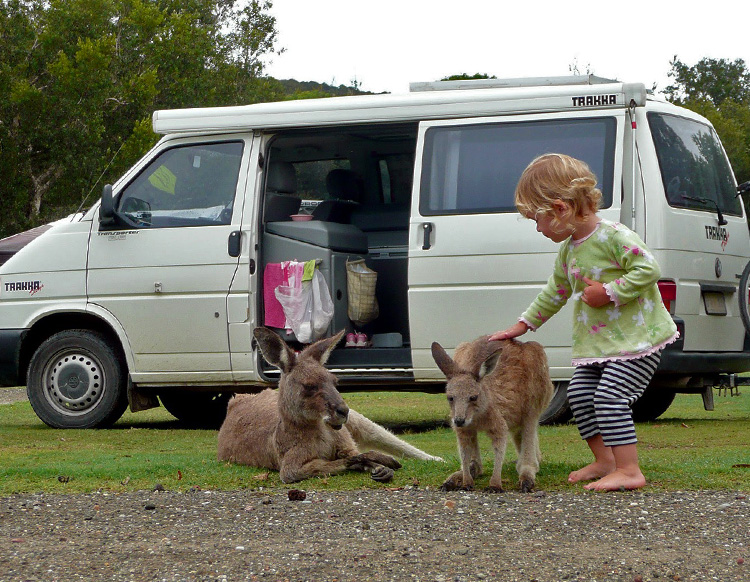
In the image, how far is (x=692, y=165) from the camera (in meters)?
8.73

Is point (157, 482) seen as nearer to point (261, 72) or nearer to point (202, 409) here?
point (202, 409)

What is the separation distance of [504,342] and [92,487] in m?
2.24

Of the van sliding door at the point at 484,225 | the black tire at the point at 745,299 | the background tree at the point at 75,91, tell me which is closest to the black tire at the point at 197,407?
the van sliding door at the point at 484,225

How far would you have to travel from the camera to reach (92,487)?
5594 millimetres

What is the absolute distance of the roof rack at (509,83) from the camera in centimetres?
870

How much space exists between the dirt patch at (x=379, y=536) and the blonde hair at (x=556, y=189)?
134 cm

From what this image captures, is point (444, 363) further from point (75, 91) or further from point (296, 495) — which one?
point (75, 91)

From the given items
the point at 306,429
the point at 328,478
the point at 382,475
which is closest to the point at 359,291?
the point at 306,429

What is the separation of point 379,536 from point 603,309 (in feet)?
5.78

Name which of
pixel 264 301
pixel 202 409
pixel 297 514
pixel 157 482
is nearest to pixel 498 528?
pixel 297 514

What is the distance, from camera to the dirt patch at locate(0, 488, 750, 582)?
3.73 metres

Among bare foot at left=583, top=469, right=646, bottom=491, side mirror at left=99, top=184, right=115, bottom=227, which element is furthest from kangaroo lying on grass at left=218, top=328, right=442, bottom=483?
side mirror at left=99, top=184, right=115, bottom=227

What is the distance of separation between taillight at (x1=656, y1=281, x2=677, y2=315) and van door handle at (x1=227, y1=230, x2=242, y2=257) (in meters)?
3.36

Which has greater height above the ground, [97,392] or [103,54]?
[103,54]
